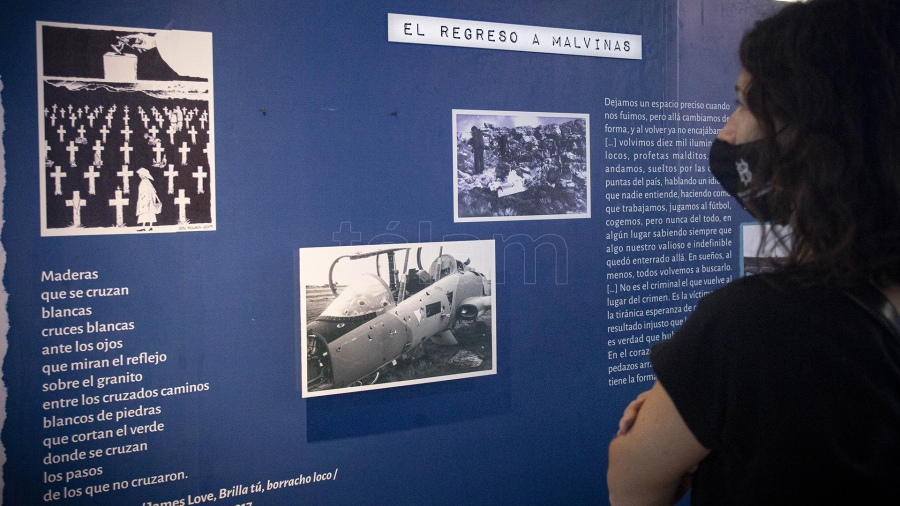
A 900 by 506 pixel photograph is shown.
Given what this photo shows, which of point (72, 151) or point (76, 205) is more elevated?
point (72, 151)

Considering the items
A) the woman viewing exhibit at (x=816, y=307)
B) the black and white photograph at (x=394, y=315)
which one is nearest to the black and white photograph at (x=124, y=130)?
the black and white photograph at (x=394, y=315)

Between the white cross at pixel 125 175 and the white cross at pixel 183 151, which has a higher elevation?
the white cross at pixel 183 151

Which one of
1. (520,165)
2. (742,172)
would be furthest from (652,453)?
(520,165)

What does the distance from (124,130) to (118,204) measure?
18 cm

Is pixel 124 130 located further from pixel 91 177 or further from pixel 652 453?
pixel 652 453

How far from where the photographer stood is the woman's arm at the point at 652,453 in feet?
2.88

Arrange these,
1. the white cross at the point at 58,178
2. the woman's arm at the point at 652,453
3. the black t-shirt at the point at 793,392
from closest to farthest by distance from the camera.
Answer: the black t-shirt at the point at 793,392 < the woman's arm at the point at 652,453 < the white cross at the point at 58,178

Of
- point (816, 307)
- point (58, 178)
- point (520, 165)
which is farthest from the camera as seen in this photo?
point (520, 165)

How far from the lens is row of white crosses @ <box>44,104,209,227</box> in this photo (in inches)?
63.6

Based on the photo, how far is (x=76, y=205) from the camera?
5.34 feet

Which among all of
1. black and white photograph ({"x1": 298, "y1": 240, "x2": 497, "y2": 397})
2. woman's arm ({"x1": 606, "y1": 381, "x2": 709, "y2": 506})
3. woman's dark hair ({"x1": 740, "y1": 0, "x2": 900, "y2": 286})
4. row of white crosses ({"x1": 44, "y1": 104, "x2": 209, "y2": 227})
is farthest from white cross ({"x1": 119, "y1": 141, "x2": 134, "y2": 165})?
woman's dark hair ({"x1": 740, "y1": 0, "x2": 900, "y2": 286})

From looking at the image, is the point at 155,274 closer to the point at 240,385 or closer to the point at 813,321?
the point at 240,385

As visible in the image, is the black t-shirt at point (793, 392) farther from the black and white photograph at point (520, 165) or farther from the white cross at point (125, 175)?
the white cross at point (125, 175)

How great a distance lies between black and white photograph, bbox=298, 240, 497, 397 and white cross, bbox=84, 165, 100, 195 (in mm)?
531
